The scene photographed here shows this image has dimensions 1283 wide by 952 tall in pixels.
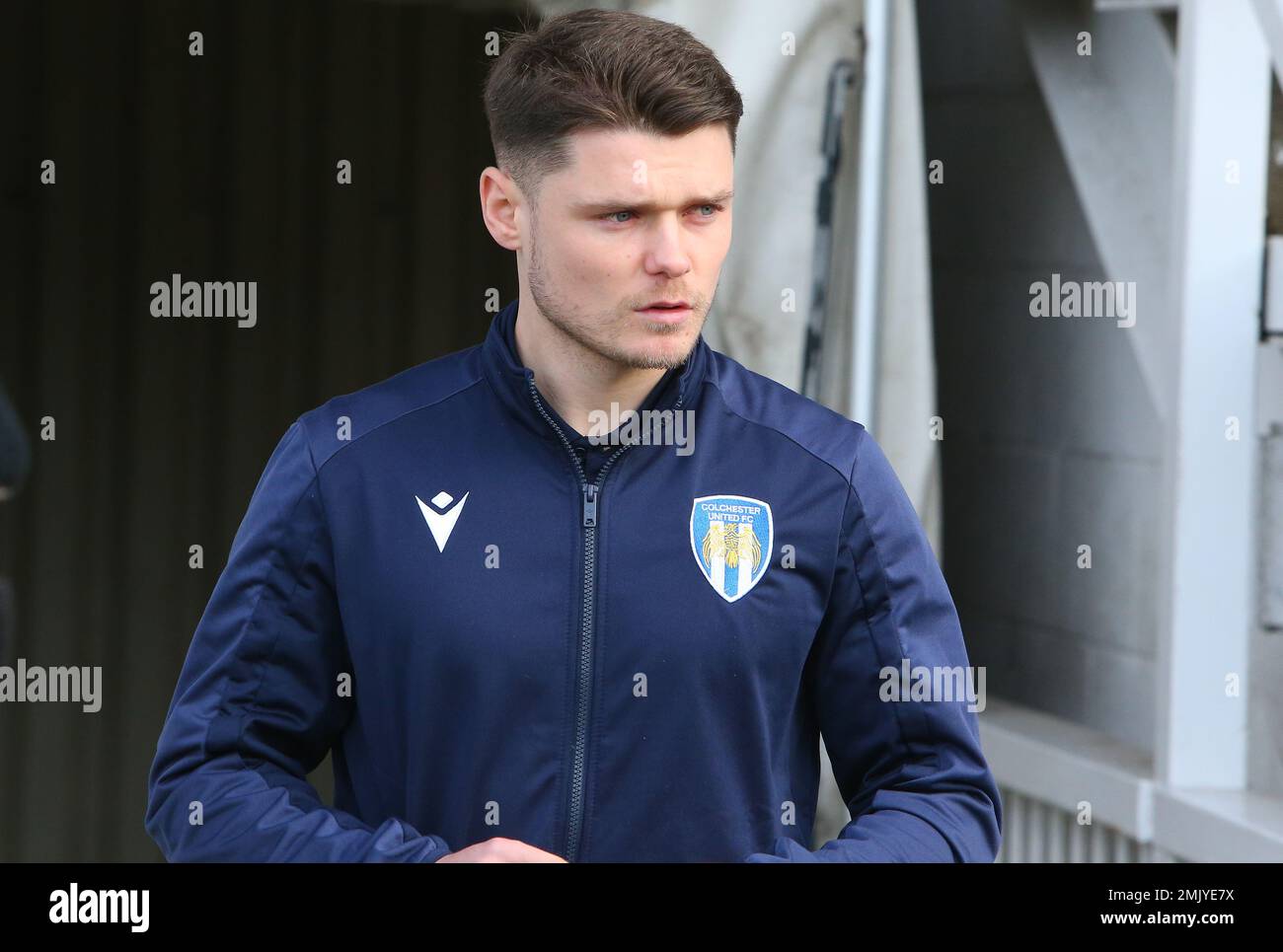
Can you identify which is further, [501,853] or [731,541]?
[731,541]

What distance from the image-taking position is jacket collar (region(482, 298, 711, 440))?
1.39 meters

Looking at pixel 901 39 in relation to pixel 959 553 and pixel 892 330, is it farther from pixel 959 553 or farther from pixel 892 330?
pixel 959 553

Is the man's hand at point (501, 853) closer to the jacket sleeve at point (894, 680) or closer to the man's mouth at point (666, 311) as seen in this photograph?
the jacket sleeve at point (894, 680)

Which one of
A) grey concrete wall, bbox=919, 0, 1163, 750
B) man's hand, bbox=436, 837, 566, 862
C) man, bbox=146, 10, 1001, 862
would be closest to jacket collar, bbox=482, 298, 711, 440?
man, bbox=146, 10, 1001, 862

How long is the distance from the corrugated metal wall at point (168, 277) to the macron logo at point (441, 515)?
189cm

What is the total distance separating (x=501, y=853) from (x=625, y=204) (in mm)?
513

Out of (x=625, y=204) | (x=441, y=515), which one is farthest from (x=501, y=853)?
(x=625, y=204)

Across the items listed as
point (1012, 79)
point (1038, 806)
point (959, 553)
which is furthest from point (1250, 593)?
point (1012, 79)

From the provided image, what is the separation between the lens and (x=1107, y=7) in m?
2.77

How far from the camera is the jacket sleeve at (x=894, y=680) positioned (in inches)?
52.5

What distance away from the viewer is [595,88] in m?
1.35

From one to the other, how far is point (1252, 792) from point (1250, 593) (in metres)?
0.31

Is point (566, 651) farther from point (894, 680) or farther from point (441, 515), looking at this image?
point (894, 680)

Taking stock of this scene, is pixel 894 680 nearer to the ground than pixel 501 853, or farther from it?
farther from it
